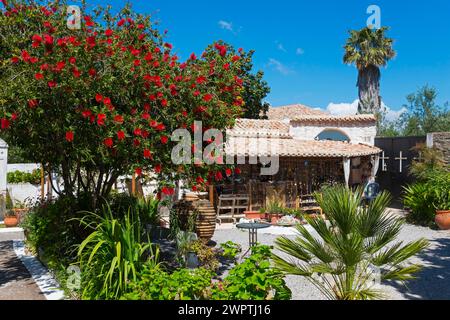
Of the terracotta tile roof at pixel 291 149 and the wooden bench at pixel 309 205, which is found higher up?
the terracotta tile roof at pixel 291 149

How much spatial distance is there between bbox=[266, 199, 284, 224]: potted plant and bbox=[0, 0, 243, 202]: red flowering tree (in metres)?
7.13

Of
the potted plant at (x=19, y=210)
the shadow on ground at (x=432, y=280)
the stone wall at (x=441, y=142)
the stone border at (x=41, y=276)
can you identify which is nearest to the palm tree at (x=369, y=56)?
the stone wall at (x=441, y=142)

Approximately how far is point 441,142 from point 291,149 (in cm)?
598

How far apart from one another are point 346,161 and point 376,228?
12.7 m

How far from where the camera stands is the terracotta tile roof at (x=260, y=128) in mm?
19578

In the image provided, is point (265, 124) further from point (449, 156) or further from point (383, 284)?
point (383, 284)

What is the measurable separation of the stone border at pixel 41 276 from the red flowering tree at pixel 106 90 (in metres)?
1.78

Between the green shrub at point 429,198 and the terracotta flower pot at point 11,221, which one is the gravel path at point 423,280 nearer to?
the green shrub at point 429,198

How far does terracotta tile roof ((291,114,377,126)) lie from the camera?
22047mm

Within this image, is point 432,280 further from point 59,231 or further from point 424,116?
point 424,116

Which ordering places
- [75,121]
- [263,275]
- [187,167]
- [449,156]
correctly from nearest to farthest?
[263,275] < [75,121] < [187,167] < [449,156]

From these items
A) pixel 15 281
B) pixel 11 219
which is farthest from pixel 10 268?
pixel 11 219
